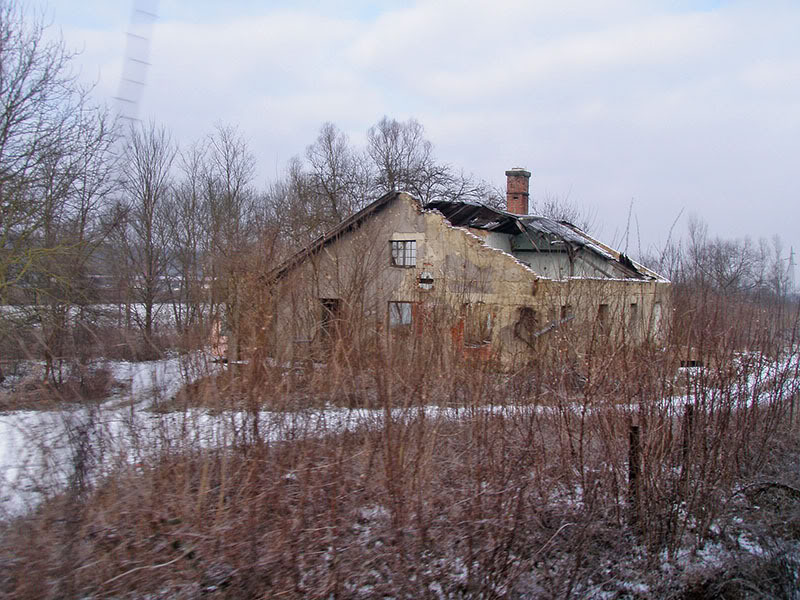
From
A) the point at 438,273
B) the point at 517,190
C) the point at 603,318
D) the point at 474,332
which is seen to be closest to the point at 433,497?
the point at 474,332

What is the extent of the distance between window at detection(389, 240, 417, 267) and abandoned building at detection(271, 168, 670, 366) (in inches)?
1.3

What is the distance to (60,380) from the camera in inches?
143

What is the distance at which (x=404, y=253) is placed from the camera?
720 inches

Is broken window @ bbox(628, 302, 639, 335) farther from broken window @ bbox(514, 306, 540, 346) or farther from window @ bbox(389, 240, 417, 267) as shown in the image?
window @ bbox(389, 240, 417, 267)

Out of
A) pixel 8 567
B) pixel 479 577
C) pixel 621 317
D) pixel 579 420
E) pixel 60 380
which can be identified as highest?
pixel 621 317

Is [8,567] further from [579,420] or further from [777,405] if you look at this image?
[777,405]

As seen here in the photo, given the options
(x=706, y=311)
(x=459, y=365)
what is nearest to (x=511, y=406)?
(x=459, y=365)

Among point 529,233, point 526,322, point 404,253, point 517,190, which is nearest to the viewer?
point 526,322

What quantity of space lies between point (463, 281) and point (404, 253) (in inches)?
310

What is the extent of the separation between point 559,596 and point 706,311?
12.1ft

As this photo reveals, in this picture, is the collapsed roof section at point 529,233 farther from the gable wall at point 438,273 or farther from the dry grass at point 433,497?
the dry grass at point 433,497

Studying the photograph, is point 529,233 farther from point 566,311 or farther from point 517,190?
point 566,311

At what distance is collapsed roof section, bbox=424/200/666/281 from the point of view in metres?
18.7

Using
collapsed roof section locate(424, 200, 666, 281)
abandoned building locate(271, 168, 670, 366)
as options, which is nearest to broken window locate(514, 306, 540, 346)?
abandoned building locate(271, 168, 670, 366)
